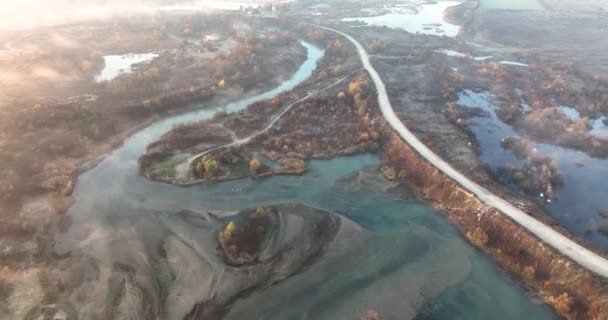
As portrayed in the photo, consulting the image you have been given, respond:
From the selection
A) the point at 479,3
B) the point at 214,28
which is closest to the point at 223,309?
the point at 214,28

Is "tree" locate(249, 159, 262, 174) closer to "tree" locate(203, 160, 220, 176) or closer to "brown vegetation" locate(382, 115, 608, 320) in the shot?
"tree" locate(203, 160, 220, 176)

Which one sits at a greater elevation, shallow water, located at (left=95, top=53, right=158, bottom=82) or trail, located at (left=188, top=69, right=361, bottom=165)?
shallow water, located at (left=95, top=53, right=158, bottom=82)

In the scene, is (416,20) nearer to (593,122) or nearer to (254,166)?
(593,122)

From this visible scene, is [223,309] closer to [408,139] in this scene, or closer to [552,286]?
[552,286]

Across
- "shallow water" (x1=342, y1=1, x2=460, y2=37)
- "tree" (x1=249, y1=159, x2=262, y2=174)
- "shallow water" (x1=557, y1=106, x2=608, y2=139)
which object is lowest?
"tree" (x1=249, y1=159, x2=262, y2=174)

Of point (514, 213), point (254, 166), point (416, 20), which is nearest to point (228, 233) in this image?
point (254, 166)

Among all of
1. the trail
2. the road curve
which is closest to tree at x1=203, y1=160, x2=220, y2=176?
the trail

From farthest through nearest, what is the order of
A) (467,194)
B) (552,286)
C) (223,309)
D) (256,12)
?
(256,12) → (467,194) → (552,286) → (223,309)
